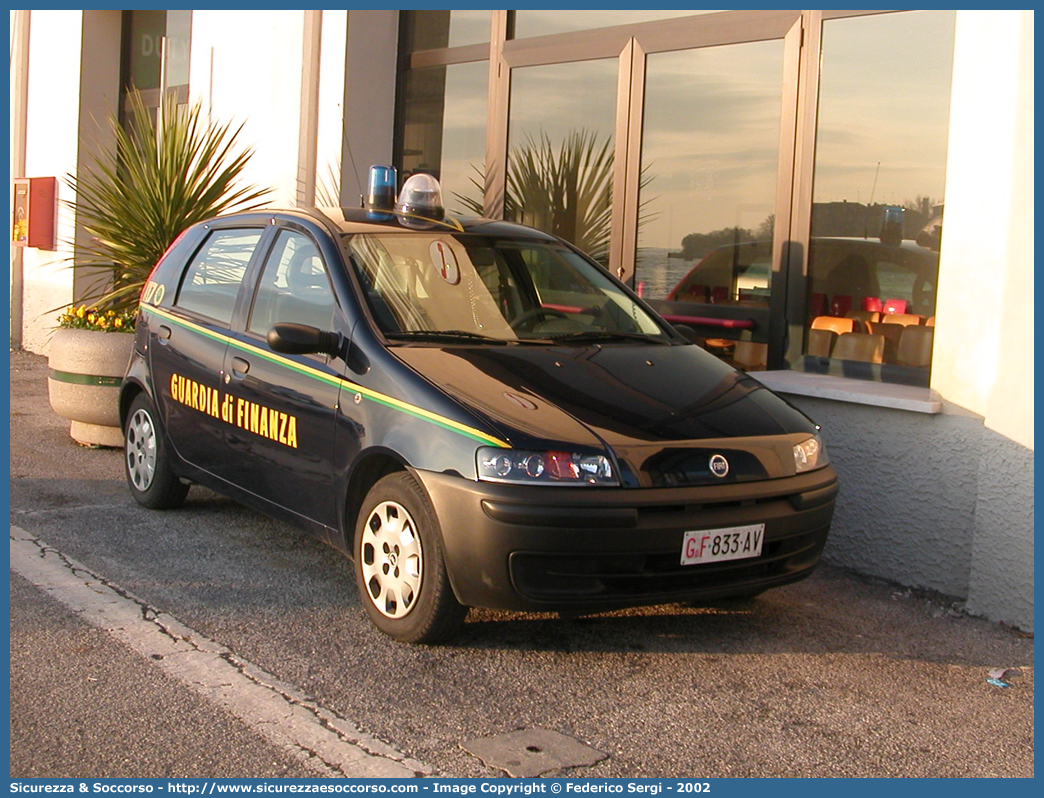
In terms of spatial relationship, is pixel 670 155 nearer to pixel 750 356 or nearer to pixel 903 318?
pixel 750 356

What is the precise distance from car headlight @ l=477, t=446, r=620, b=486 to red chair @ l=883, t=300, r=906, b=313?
3118mm

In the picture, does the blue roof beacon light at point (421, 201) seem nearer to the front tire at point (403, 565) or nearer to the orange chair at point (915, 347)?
the front tire at point (403, 565)

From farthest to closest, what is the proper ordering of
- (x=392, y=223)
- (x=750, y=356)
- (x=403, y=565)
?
(x=750, y=356) → (x=392, y=223) → (x=403, y=565)

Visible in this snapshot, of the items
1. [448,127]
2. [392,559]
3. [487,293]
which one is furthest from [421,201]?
[448,127]

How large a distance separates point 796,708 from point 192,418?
3.21 m

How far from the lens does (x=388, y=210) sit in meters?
5.75

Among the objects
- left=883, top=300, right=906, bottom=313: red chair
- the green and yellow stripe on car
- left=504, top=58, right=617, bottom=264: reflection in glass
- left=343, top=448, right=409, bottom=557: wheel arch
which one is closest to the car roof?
the green and yellow stripe on car

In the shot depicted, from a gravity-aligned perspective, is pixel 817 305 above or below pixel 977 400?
above

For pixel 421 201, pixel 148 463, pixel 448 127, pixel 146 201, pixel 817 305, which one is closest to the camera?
pixel 421 201

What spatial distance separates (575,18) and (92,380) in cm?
422

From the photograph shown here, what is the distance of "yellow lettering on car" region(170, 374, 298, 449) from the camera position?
16.5 ft

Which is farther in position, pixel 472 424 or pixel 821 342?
pixel 821 342

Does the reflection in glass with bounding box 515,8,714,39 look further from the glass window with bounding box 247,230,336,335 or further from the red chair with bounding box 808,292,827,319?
the glass window with bounding box 247,230,336,335

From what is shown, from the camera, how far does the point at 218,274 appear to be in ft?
19.4
